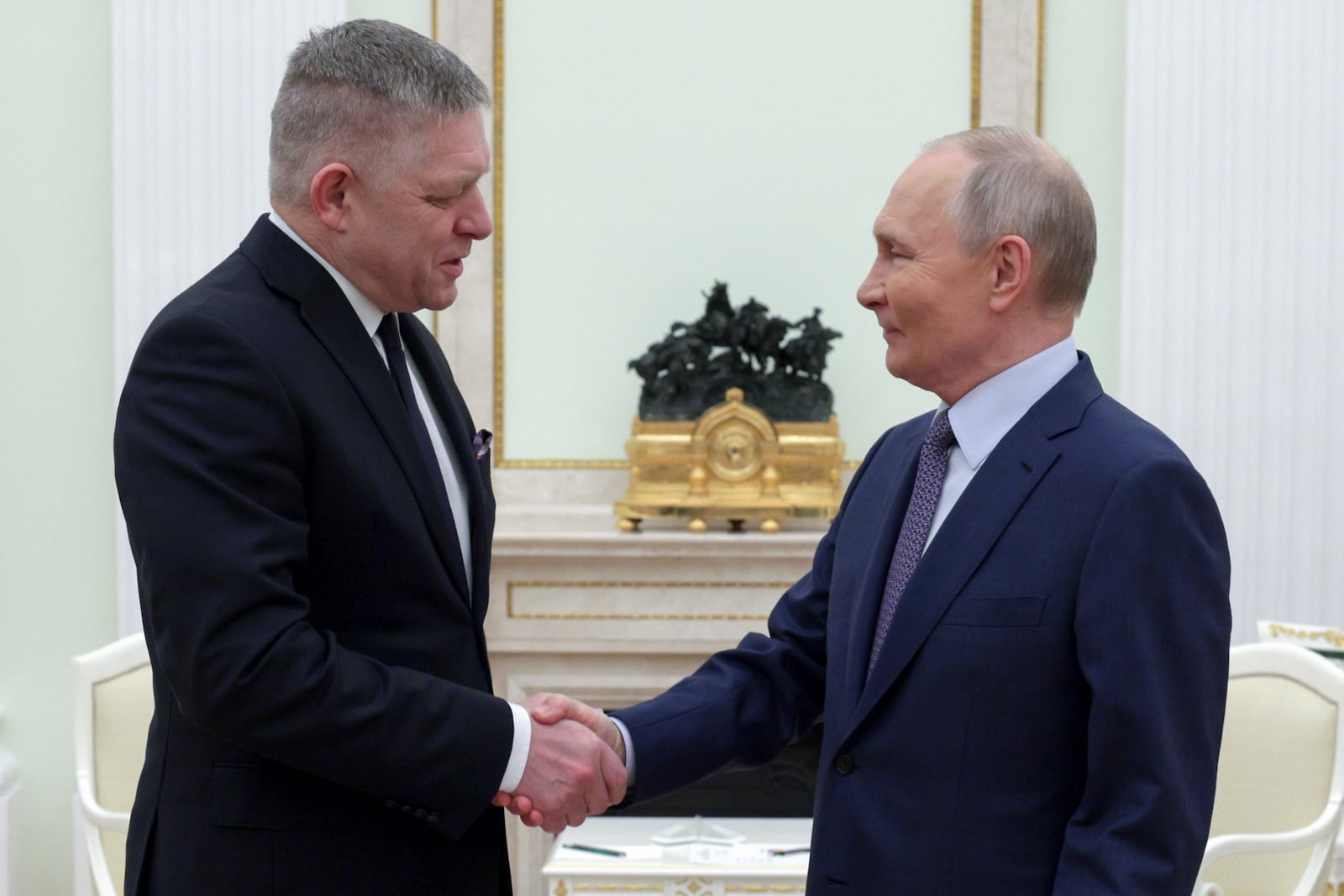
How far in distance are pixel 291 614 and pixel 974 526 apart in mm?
806

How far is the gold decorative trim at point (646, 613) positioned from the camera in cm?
466

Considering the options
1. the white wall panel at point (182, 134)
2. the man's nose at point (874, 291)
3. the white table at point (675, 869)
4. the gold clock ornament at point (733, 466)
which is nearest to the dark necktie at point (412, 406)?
the man's nose at point (874, 291)

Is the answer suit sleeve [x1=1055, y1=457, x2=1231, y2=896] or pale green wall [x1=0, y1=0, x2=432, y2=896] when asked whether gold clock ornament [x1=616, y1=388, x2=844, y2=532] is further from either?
suit sleeve [x1=1055, y1=457, x2=1231, y2=896]

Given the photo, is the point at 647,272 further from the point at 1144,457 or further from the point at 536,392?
the point at 1144,457

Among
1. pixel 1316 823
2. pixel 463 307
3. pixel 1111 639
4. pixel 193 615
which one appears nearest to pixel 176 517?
pixel 193 615

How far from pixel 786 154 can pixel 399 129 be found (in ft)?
10.1

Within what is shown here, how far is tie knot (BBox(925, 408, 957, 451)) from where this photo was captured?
1.87 meters

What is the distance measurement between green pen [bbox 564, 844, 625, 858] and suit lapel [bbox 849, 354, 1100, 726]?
2385 millimetres

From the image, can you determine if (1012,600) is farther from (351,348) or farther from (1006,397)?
(351,348)

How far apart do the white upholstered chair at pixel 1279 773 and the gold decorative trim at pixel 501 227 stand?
5.17 ft

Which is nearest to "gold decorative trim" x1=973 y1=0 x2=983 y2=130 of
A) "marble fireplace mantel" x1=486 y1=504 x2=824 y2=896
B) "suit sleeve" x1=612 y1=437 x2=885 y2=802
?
"marble fireplace mantel" x1=486 y1=504 x2=824 y2=896

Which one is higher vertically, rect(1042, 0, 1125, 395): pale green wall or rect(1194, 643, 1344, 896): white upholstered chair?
rect(1042, 0, 1125, 395): pale green wall

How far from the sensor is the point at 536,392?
4.87 m

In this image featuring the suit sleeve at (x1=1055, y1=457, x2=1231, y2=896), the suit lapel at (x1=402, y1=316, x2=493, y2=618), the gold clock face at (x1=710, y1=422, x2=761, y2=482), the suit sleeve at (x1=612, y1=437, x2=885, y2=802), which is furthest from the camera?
the gold clock face at (x1=710, y1=422, x2=761, y2=482)
